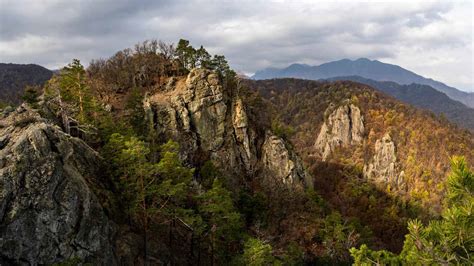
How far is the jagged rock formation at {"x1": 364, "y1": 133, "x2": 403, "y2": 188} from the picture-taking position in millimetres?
130625

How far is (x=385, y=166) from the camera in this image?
133 metres

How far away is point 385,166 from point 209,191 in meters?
120

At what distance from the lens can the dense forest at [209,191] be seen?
1284 cm

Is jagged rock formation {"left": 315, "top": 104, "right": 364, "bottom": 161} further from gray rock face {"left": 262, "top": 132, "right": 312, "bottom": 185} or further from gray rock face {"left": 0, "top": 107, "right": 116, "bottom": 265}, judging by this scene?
gray rock face {"left": 0, "top": 107, "right": 116, "bottom": 265}

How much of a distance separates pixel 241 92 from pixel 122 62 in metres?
18.6

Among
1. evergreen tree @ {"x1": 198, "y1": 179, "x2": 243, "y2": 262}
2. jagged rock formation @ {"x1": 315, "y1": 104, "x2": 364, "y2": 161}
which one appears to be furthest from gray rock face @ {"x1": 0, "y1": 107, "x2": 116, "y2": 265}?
jagged rock formation @ {"x1": 315, "y1": 104, "x2": 364, "y2": 161}

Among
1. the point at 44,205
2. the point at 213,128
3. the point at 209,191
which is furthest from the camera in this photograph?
the point at 213,128

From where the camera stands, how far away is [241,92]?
57.3 metres

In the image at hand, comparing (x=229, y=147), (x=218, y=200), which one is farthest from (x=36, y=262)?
(x=229, y=147)

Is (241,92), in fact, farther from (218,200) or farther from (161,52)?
(218,200)

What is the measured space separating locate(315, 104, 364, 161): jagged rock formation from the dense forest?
1319 inches

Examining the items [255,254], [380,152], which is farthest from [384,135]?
[255,254]

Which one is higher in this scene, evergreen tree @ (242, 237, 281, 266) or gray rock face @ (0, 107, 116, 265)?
gray rock face @ (0, 107, 116, 265)

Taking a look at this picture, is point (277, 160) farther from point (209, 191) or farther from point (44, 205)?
point (44, 205)
